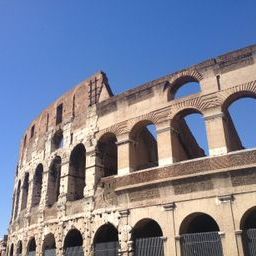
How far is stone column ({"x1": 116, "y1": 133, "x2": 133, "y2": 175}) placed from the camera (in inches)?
531

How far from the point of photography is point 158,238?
39.0ft

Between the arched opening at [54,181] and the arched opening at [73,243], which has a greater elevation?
the arched opening at [54,181]

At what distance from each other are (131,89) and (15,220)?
1057cm

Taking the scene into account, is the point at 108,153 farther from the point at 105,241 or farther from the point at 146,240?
the point at 146,240

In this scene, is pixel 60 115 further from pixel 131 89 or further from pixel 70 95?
pixel 131 89

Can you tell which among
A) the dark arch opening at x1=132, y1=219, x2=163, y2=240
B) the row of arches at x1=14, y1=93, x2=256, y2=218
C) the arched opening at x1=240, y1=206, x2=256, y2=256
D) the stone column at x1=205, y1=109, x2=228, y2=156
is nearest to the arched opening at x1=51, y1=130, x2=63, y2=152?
the row of arches at x1=14, y1=93, x2=256, y2=218

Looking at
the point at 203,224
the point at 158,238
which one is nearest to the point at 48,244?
the point at 158,238

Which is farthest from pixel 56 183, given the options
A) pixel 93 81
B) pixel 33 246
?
pixel 93 81

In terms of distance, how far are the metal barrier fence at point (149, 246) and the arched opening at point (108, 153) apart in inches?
152

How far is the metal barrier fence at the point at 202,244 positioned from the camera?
10.7m

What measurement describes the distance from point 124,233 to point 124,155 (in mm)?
2898

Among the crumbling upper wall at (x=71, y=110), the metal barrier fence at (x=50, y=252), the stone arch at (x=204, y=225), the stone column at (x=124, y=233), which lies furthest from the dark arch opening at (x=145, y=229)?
the crumbling upper wall at (x=71, y=110)

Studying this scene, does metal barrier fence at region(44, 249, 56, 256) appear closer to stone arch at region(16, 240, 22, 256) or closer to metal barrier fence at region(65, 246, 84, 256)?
metal barrier fence at region(65, 246, 84, 256)

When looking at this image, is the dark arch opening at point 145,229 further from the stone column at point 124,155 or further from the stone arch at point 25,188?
the stone arch at point 25,188
